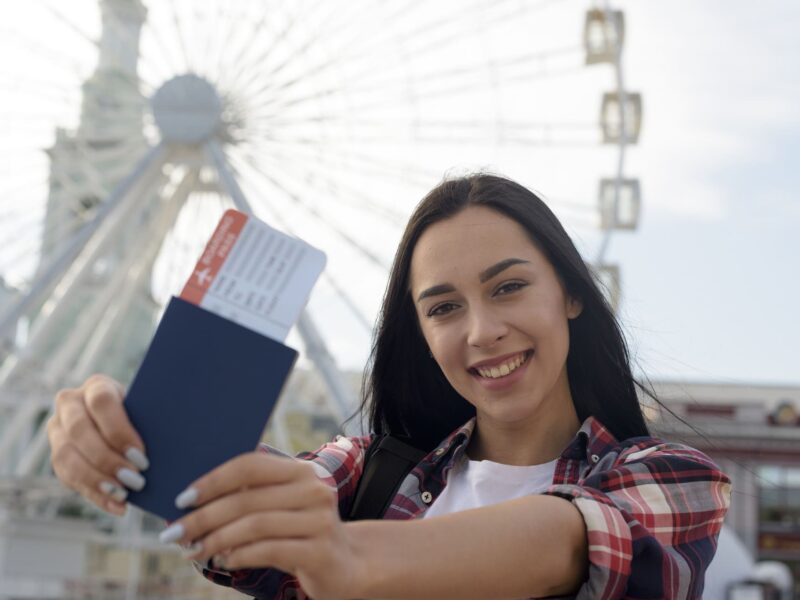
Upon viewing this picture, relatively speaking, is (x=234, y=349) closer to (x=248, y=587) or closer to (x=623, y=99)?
(x=248, y=587)

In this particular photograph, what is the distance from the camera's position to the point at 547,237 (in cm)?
189

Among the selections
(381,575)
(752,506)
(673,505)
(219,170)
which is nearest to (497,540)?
(381,575)

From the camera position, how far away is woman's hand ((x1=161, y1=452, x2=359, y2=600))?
1162 mm

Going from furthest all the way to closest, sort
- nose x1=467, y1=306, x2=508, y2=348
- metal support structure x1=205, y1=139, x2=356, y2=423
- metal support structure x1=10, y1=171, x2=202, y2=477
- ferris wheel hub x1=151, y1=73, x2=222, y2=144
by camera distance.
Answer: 1. metal support structure x1=10, y1=171, x2=202, y2=477
2. ferris wheel hub x1=151, y1=73, x2=222, y2=144
3. metal support structure x1=205, y1=139, x2=356, y2=423
4. nose x1=467, y1=306, x2=508, y2=348

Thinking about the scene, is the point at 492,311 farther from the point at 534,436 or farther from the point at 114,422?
the point at 114,422

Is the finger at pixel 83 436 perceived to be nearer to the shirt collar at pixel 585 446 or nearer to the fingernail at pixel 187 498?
the fingernail at pixel 187 498

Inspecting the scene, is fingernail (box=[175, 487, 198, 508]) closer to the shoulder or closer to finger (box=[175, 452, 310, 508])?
finger (box=[175, 452, 310, 508])

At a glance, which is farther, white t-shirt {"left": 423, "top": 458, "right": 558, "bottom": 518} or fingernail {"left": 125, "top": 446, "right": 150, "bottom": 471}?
white t-shirt {"left": 423, "top": 458, "right": 558, "bottom": 518}

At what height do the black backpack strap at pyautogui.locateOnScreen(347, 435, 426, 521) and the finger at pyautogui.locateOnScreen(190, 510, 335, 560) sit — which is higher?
the finger at pyautogui.locateOnScreen(190, 510, 335, 560)

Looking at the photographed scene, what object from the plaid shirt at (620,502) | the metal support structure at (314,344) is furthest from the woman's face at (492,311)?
the metal support structure at (314,344)

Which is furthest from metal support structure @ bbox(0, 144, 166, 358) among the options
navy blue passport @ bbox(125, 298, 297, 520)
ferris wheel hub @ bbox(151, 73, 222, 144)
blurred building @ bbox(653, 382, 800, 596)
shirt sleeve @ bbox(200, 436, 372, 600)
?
blurred building @ bbox(653, 382, 800, 596)

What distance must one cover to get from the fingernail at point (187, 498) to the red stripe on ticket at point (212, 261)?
185 mm

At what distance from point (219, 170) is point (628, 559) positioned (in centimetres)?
1180

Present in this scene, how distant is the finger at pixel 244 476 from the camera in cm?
117
